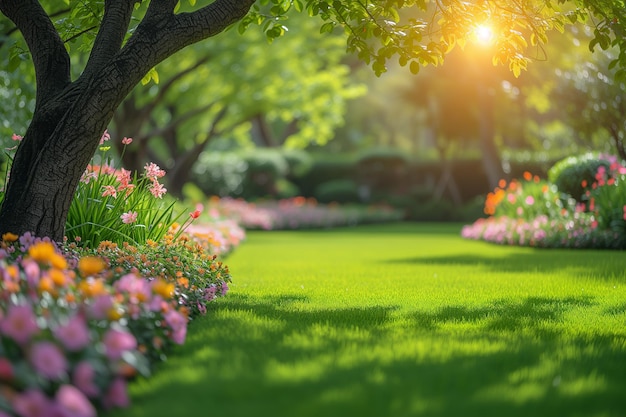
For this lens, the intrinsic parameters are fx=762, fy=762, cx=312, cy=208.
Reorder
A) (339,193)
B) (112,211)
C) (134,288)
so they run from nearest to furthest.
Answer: (134,288)
(112,211)
(339,193)

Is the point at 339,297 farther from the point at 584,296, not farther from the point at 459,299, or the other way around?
the point at 584,296

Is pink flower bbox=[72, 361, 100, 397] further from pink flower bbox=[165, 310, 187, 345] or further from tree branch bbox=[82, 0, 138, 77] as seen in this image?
tree branch bbox=[82, 0, 138, 77]

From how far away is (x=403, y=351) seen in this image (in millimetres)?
4746

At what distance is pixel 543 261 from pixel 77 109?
26.1 ft

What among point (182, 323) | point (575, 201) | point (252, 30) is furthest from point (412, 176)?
point (182, 323)

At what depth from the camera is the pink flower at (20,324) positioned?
3.20m

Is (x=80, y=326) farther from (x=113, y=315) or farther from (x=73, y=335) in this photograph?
(x=113, y=315)

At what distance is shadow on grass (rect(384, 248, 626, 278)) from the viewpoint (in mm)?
10266

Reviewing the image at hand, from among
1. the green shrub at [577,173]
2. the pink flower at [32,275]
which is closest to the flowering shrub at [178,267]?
the pink flower at [32,275]

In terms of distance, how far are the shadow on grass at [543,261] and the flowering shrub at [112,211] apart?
497 centimetres

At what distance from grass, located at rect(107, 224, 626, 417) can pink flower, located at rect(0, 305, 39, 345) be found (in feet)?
2.04

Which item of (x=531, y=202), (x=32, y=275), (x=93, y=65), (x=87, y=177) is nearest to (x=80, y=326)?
(x=32, y=275)

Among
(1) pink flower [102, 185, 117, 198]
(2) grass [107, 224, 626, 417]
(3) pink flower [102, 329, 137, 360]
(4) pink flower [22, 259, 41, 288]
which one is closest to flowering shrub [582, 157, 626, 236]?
(2) grass [107, 224, 626, 417]

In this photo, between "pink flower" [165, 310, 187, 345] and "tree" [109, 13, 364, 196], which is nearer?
"pink flower" [165, 310, 187, 345]
